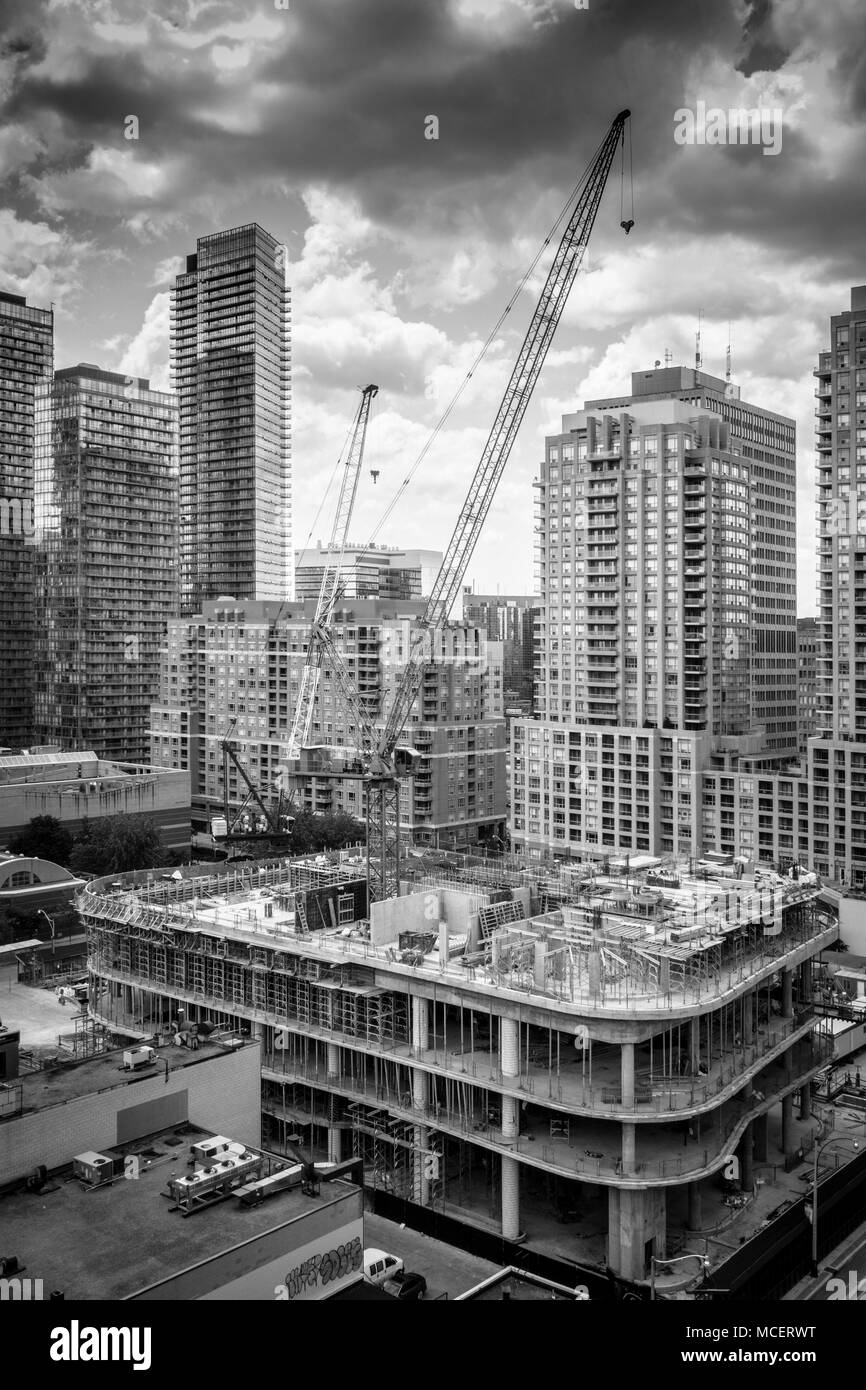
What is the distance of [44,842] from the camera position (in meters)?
72.8

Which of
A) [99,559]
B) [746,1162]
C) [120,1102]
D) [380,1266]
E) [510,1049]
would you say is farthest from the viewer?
[99,559]

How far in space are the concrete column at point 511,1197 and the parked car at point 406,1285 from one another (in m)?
6.50

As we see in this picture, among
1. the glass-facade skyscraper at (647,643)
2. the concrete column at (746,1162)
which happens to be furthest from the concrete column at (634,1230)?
the glass-facade skyscraper at (647,643)

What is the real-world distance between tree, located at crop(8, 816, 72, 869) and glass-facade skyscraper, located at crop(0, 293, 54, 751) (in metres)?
47.5

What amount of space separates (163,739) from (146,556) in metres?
25.5

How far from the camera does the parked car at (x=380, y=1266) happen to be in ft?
76.3

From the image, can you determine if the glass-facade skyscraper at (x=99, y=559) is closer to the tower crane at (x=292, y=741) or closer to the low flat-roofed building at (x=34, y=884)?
the tower crane at (x=292, y=741)

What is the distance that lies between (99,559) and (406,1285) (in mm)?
105323

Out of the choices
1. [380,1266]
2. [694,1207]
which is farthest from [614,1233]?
[380,1266]

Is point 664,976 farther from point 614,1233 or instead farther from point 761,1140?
point 761,1140

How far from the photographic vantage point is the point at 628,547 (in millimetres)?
79500

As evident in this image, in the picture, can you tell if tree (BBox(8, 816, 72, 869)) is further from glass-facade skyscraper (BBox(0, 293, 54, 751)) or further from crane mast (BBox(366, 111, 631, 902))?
glass-facade skyscraper (BBox(0, 293, 54, 751))
